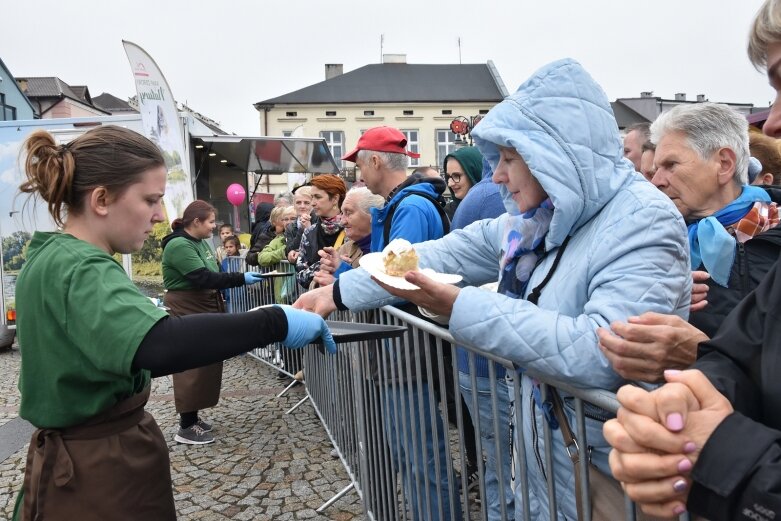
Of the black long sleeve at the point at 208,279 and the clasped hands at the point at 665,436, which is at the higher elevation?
the clasped hands at the point at 665,436

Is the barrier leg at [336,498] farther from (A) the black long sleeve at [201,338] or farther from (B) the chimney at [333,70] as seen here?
(B) the chimney at [333,70]

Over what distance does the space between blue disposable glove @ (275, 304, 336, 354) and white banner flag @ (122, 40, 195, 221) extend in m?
7.48

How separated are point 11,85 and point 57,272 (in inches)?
1475

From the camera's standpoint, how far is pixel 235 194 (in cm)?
1457

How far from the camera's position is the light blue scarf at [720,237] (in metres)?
1.97

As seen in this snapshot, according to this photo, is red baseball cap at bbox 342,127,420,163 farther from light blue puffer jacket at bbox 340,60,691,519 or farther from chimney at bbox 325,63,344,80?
chimney at bbox 325,63,344,80

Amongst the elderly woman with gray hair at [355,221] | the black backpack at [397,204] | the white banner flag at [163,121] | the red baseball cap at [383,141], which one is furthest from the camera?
the white banner flag at [163,121]

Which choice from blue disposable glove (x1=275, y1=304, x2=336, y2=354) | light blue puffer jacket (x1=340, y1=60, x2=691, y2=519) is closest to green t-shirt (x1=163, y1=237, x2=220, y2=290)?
blue disposable glove (x1=275, y1=304, x2=336, y2=354)

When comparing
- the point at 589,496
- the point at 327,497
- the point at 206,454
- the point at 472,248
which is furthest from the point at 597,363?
the point at 206,454

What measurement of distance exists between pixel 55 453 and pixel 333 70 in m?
51.3

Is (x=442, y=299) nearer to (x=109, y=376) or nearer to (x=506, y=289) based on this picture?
(x=506, y=289)

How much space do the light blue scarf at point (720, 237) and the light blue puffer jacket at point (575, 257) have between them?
0.50 metres

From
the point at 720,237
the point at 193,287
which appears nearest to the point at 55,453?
the point at 720,237

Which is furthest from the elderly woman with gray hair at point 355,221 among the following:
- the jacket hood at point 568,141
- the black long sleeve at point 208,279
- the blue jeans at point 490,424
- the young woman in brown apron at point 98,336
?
the jacket hood at point 568,141
